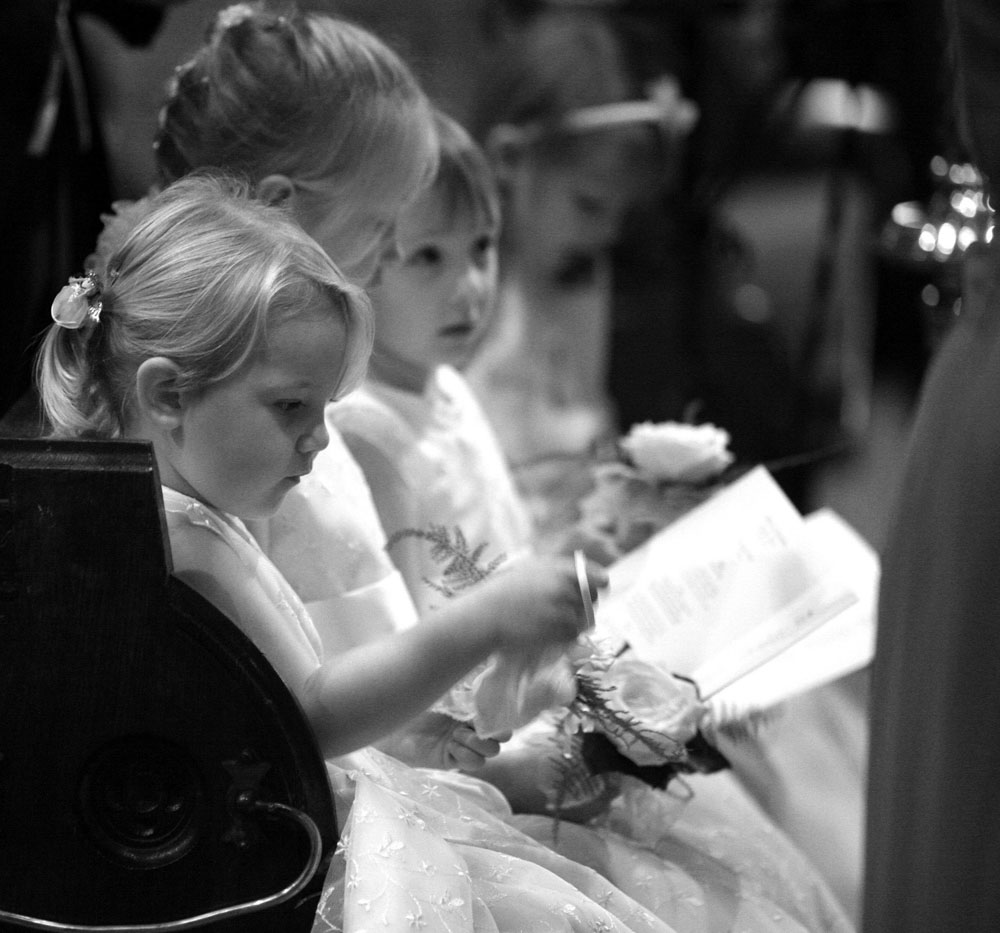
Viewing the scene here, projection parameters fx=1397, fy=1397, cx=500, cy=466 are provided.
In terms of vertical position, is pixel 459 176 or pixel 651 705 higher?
pixel 459 176

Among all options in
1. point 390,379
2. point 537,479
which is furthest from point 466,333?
point 537,479

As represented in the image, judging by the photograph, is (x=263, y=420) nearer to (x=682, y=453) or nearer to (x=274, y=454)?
(x=274, y=454)

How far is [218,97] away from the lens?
1257 millimetres

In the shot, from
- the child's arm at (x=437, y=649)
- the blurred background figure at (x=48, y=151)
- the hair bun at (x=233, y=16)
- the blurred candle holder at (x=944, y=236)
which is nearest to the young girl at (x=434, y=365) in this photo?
the hair bun at (x=233, y=16)

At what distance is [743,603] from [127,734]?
2.17ft

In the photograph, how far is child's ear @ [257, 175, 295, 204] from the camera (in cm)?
122

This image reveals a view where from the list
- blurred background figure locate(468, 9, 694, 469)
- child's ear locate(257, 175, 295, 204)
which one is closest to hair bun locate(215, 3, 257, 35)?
child's ear locate(257, 175, 295, 204)

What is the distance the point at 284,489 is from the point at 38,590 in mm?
204

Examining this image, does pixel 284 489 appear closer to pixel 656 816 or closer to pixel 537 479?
pixel 656 816

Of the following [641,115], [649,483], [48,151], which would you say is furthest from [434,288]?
[641,115]

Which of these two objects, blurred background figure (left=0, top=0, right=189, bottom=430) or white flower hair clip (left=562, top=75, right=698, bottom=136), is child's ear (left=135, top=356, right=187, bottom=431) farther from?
white flower hair clip (left=562, top=75, right=698, bottom=136)

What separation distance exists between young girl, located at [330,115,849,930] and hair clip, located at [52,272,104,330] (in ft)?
1.24

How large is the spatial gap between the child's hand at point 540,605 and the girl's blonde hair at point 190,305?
22 centimetres

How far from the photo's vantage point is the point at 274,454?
1019mm
